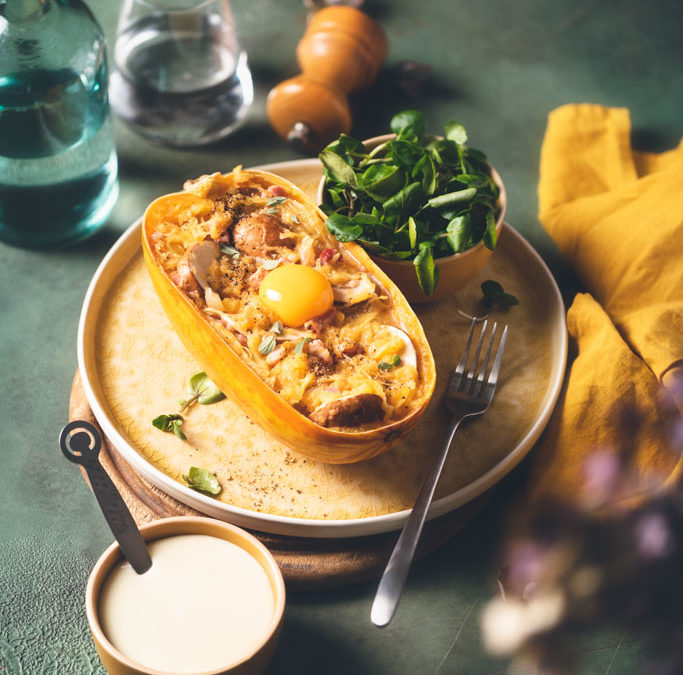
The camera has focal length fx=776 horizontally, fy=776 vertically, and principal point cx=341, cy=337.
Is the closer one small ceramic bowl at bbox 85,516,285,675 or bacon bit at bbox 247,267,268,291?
small ceramic bowl at bbox 85,516,285,675

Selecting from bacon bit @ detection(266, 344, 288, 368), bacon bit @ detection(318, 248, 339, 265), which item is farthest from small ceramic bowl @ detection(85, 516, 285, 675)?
bacon bit @ detection(318, 248, 339, 265)

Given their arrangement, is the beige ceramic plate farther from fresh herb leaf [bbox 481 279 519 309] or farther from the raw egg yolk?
the raw egg yolk

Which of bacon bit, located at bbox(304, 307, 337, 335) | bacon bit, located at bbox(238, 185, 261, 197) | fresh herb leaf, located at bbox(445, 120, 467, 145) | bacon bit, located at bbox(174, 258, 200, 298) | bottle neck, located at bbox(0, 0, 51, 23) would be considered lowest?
bacon bit, located at bbox(304, 307, 337, 335)

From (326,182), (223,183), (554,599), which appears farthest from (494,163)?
(554,599)

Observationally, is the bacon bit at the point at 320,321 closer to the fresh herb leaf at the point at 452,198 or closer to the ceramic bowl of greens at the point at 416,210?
the ceramic bowl of greens at the point at 416,210

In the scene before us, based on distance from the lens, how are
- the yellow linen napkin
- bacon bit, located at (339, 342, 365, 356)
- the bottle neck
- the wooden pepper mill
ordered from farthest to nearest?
the wooden pepper mill
the bottle neck
the yellow linen napkin
bacon bit, located at (339, 342, 365, 356)

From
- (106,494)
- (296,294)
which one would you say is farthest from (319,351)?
(106,494)

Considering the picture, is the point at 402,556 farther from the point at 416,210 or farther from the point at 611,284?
the point at 611,284
